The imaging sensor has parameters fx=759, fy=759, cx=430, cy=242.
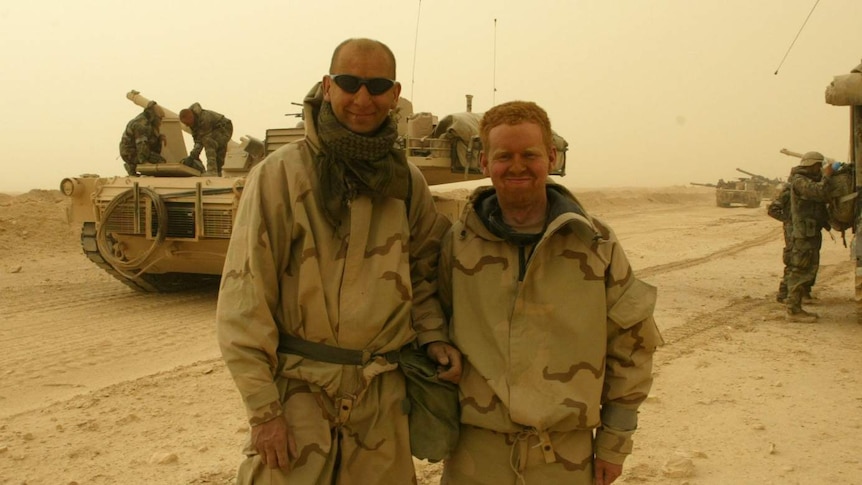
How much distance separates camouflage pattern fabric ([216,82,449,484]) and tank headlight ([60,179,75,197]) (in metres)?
7.72

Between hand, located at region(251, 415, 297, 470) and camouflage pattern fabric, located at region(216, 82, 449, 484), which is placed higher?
camouflage pattern fabric, located at region(216, 82, 449, 484)

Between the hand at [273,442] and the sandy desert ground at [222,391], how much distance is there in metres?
1.79

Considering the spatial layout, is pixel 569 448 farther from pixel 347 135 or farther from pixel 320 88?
pixel 320 88

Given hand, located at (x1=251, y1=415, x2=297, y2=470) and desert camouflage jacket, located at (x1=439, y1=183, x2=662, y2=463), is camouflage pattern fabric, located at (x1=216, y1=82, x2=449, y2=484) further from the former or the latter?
desert camouflage jacket, located at (x1=439, y1=183, x2=662, y2=463)

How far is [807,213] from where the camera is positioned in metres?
7.94

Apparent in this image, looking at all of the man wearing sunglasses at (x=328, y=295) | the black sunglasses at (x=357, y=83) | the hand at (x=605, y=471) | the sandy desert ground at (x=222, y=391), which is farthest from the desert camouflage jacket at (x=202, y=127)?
the hand at (x=605, y=471)

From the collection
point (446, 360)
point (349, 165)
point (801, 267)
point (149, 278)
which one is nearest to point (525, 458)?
point (446, 360)

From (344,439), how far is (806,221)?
23.5 feet

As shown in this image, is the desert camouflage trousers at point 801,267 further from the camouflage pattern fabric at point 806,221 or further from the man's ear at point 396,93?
the man's ear at point 396,93

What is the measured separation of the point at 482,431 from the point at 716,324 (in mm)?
5589

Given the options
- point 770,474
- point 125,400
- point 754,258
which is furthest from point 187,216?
point 754,258

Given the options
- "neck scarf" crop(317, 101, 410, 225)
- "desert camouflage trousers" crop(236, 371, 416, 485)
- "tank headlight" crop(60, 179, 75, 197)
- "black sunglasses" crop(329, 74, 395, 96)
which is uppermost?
"black sunglasses" crop(329, 74, 395, 96)

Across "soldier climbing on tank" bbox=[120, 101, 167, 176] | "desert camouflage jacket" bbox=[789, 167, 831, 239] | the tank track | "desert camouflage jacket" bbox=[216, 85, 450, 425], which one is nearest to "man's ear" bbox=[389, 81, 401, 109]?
"desert camouflage jacket" bbox=[216, 85, 450, 425]

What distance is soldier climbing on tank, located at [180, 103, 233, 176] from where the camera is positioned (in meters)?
10.1
